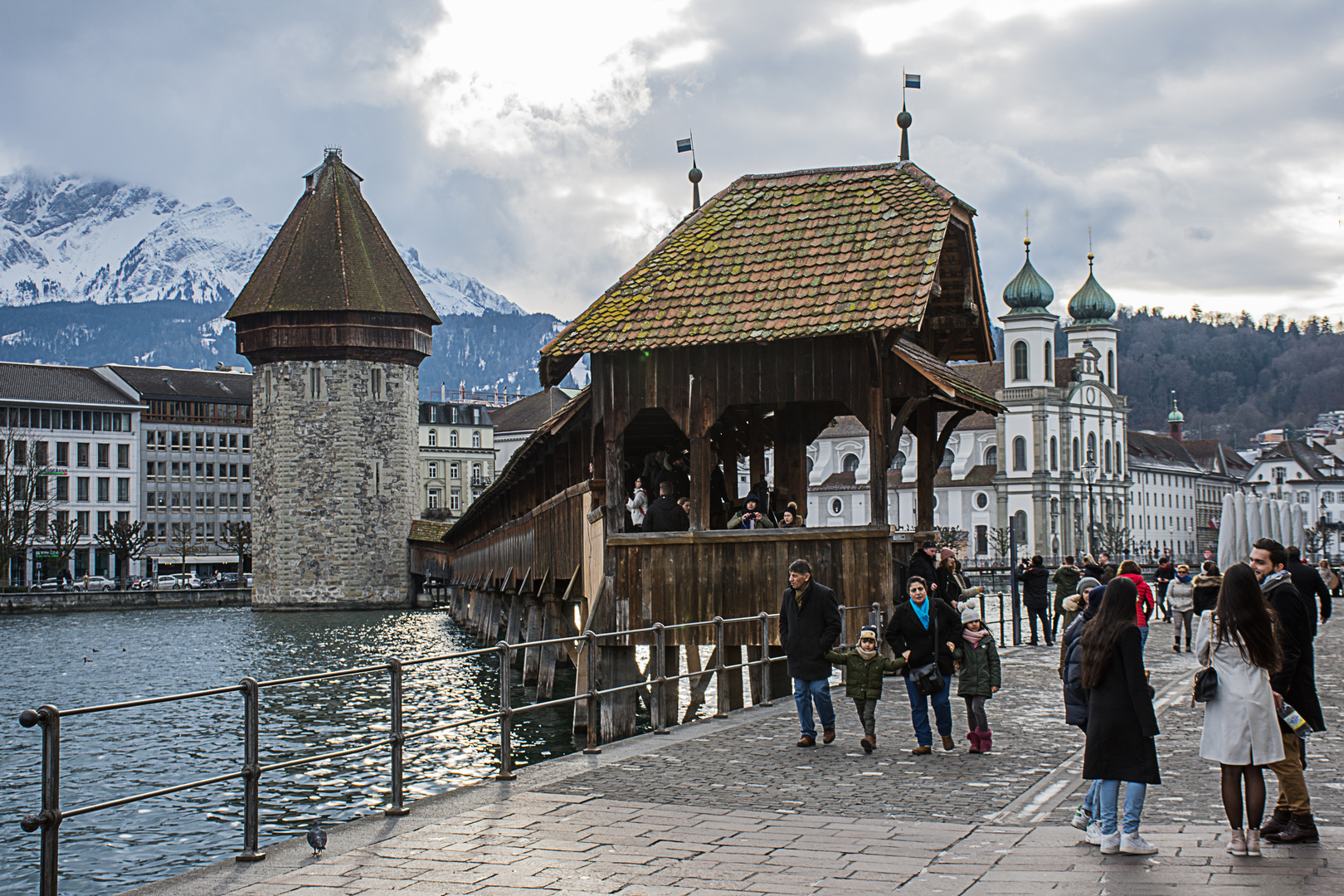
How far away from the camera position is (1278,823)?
7309 millimetres

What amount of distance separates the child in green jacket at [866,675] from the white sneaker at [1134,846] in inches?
146

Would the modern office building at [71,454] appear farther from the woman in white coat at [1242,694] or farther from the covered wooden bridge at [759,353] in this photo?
the woman in white coat at [1242,694]

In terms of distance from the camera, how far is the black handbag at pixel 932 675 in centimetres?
1049

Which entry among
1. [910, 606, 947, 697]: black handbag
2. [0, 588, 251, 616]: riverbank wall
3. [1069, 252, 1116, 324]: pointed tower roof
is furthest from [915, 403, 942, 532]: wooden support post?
[1069, 252, 1116, 324]: pointed tower roof

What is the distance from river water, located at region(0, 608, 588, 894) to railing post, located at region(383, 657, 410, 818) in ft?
11.9

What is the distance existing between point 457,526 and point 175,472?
52547mm

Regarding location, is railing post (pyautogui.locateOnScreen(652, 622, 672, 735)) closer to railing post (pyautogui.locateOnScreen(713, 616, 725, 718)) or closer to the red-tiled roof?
railing post (pyautogui.locateOnScreen(713, 616, 725, 718))

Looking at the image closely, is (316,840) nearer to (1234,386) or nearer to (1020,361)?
(1020,361)

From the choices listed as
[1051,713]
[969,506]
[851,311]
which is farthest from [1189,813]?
[969,506]

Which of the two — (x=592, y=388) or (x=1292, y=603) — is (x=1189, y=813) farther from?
(x=592, y=388)

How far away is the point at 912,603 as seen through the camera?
1065 centimetres

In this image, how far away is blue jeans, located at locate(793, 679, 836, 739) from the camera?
1091 cm

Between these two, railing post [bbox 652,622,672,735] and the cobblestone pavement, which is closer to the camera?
the cobblestone pavement

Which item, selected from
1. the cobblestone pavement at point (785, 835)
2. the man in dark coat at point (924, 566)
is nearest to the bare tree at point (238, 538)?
the man in dark coat at point (924, 566)
